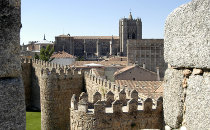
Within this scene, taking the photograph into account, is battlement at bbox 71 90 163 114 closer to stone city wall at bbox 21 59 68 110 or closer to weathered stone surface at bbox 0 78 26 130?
weathered stone surface at bbox 0 78 26 130

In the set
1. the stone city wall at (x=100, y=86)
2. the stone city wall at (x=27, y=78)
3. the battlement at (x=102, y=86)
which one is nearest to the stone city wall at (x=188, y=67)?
the battlement at (x=102, y=86)

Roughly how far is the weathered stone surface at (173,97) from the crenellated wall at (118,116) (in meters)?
5.73

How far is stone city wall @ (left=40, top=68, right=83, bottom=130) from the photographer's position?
16.0 metres

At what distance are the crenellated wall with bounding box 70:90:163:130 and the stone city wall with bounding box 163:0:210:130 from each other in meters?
5.76

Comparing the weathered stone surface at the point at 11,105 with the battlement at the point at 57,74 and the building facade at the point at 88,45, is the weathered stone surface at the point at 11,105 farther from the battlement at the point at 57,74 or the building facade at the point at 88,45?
the building facade at the point at 88,45

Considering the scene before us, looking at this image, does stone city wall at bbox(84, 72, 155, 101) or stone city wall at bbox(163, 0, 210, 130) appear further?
stone city wall at bbox(84, 72, 155, 101)

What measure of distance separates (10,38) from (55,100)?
1292cm

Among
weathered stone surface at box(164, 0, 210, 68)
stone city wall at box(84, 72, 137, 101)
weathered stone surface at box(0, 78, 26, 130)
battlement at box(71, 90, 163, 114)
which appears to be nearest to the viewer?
weathered stone surface at box(164, 0, 210, 68)

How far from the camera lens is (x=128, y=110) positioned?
8922 mm

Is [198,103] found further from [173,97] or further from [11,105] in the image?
[11,105]

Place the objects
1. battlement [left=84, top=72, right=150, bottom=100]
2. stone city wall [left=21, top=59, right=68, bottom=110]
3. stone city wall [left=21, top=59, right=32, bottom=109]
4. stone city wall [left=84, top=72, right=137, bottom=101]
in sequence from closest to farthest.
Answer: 1. battlement [left=84, top=72, right=150, bottom=100]
2. stone city wall [left=84, top=72, right=137, bottom=101]
3. stone city wall [left=21, top=59, right=68, bottom=110]
4. stone city wall [left=21, top=59, right=32, bottom=109]

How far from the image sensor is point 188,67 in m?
2.73

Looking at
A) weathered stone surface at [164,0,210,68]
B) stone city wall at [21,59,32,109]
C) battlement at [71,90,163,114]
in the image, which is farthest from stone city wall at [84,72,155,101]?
stone city wall at [21,59,32,109]

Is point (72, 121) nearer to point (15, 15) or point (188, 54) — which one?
point (15, 15)
